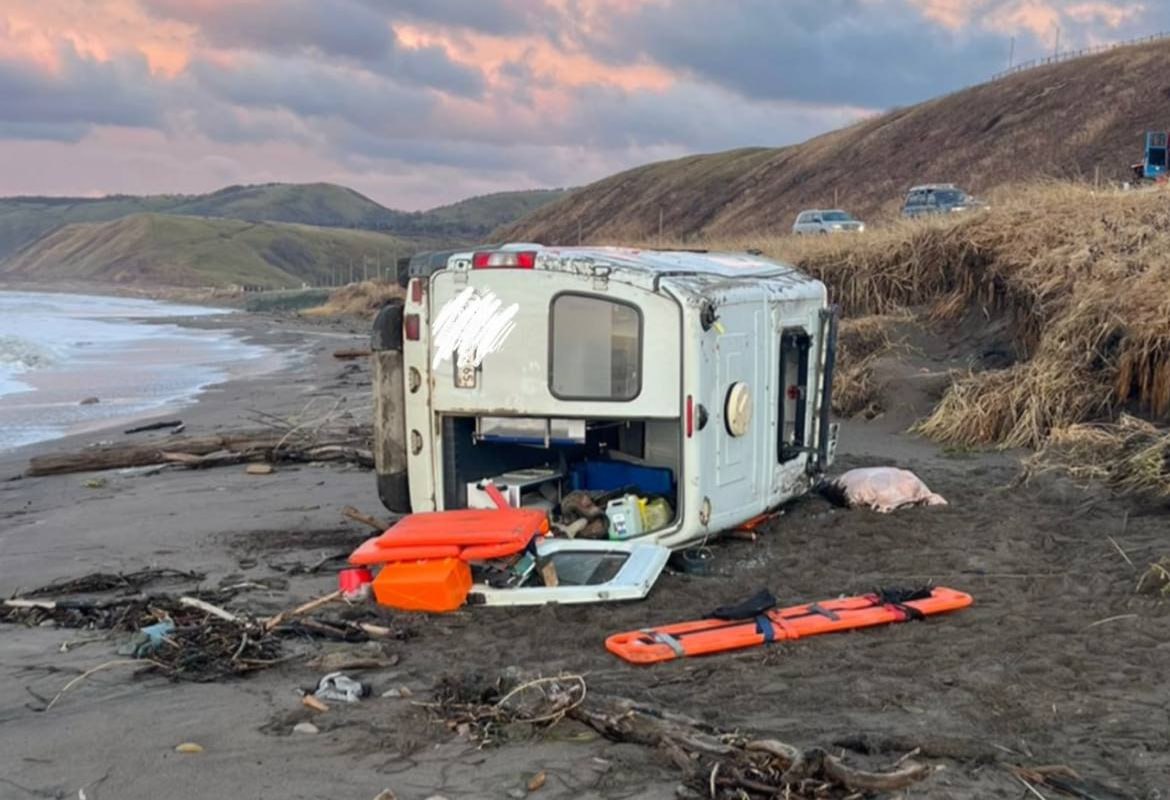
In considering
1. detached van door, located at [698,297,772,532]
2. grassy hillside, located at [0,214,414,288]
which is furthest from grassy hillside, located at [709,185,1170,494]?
grassy hillside, located at [0,214,414,288]

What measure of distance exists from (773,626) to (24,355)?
88.2 ft

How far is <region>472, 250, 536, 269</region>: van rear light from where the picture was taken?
22.1 feet

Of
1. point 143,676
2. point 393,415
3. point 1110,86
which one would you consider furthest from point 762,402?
point 1110,86

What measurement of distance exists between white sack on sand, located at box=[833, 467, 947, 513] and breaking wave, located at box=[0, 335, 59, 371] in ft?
75.4

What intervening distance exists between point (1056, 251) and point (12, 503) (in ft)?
38.2

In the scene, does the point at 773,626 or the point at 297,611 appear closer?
the point at 773,626

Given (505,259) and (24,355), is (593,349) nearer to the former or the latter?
(505,259)

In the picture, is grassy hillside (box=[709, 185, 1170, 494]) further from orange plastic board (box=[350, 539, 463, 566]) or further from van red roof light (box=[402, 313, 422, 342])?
van red roof light (box=[402, 313, 422, 342])

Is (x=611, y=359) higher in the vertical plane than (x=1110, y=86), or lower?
lower

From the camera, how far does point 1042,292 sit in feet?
41.5

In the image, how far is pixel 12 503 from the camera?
10125mm

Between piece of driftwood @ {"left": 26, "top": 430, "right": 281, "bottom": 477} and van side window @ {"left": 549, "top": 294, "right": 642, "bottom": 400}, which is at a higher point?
van side window @ {"left": 549, "top": 294, "right": 642, "bottom": 400}

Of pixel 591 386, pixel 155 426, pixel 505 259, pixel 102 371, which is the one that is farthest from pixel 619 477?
pixel 102 371

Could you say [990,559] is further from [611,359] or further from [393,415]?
[393,415]
